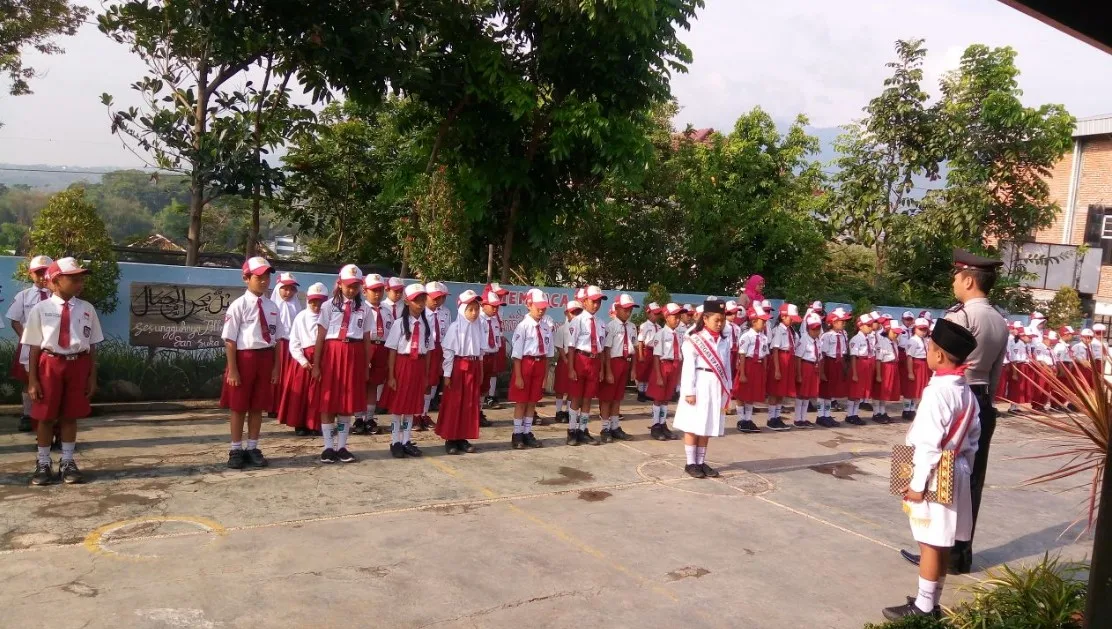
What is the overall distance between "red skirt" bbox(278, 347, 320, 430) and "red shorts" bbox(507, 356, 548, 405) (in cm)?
217

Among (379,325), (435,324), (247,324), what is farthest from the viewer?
(379,325)

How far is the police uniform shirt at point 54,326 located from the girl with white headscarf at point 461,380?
133 inches

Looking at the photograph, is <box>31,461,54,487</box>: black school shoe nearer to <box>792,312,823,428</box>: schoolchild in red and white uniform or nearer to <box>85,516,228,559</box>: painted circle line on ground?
<box>85,516,228,559</box>: painted circle line on ground

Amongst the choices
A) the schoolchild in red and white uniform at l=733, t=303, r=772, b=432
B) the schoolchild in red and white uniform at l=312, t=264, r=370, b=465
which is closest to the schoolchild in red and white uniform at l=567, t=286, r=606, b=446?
the schoolchild in red and white uniform at l=312, t=264, r=370, b=465

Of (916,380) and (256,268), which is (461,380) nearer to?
(256,268)

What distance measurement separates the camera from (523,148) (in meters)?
13.9

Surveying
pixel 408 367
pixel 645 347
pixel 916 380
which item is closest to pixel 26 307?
pixel 408 367

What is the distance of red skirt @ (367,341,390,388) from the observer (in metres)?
9.69

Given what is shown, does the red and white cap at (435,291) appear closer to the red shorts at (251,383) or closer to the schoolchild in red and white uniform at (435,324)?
the schoolchild in red and white uniform at (435,324)

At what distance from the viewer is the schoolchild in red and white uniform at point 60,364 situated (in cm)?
673

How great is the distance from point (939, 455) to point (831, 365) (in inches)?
329

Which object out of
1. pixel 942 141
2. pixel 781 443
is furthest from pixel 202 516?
pixel 942 141

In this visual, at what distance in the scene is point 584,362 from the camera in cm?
980

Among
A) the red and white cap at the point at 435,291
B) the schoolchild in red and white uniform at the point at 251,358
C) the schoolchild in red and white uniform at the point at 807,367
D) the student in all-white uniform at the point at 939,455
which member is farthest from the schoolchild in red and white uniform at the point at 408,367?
Answer: the schoolchild in red and white uniform at the point at 807,367
